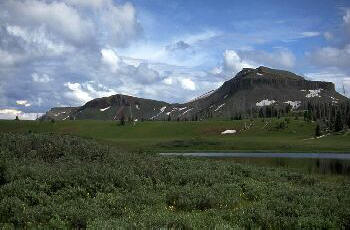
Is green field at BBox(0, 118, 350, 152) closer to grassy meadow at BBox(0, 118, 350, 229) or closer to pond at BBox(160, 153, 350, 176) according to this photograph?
pond at BBox(160, 153, 350, 176)

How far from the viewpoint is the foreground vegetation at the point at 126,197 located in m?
16.9

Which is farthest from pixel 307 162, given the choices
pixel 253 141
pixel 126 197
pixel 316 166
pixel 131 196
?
pixel 253 141

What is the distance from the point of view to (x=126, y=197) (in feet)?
69.3

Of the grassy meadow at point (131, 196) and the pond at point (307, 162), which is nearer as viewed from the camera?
the grassy meadow at point (131, 196)

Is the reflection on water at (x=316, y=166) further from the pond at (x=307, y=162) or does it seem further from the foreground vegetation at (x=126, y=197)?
the foreground vegetation at (x=126, y=197)

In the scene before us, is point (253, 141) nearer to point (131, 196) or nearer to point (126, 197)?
point (131, 196)

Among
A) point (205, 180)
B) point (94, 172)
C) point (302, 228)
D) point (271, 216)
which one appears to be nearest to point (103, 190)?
point (94, 172)

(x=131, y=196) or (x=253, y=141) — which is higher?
(x=131, y=196)

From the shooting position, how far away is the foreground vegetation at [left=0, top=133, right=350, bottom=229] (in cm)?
1692

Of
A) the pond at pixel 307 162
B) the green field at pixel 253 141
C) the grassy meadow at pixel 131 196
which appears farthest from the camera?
the green field at pixel 253 141

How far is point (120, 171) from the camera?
25.8 m

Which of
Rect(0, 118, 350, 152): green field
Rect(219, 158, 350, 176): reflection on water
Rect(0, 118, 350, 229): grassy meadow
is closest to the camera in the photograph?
Rect(0, 118, 350, 229): grassy meadow

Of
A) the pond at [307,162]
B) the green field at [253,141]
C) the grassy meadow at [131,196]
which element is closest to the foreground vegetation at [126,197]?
the grassy meadow at [131,196]

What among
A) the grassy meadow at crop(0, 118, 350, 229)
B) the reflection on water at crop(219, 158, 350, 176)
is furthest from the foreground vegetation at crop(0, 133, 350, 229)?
the reflection on water at crop(219, 158, 350, 176)
